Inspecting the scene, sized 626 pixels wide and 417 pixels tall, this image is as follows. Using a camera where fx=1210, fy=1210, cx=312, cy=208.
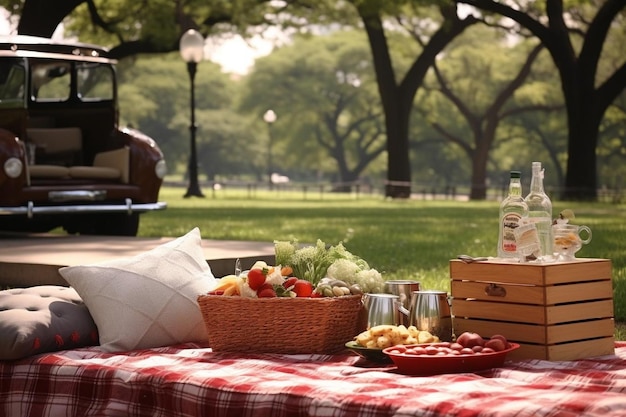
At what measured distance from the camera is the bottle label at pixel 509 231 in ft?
17.1

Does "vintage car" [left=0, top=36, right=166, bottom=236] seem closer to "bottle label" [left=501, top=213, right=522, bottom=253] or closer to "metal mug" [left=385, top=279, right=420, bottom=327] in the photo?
"metal mug" [left=385, top=279, right=420, bottom=327]

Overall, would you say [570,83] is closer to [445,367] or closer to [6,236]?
[6,236]

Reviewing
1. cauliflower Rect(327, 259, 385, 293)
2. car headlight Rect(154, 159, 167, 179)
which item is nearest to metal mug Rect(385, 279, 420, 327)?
cauliflower Rect(327, 259, 385, 293)

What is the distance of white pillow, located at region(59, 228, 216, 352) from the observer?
5316mm

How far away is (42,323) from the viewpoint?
5164 mm

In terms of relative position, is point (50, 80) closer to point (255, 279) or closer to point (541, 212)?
point (255, 279)

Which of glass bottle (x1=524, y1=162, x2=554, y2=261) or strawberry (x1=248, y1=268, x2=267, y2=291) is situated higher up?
glass bottle (x1=524, y1=162, x2=554, y2=261)

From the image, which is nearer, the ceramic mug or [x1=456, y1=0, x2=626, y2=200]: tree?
the ceramic mug

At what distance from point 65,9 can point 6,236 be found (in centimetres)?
1301

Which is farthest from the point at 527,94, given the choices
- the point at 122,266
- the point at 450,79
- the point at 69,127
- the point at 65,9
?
the point at 122,266

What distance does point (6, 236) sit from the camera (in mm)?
11578

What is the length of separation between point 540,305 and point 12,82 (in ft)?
29.1

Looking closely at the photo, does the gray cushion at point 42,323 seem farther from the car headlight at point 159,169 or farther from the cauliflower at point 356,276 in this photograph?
the car headlight at point 159,169

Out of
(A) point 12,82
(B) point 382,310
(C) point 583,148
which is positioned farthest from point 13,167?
(C) point 583,148
